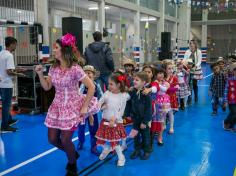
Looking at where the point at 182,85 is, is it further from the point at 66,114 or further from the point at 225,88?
the point at 66,114

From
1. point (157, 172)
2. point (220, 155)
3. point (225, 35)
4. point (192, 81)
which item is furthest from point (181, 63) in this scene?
point (225, 35)

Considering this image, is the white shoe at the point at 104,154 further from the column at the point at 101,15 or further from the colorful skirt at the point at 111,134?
the column at the point at 101,15

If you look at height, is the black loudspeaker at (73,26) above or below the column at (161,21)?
below

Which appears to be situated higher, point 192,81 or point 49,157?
point 192,81

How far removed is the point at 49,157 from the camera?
159 inches

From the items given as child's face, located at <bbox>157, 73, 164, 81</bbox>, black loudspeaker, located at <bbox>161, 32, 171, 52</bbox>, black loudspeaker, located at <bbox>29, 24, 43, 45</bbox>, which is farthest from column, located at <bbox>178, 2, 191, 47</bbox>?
child's face, located at <bbox>157, 73, 164, 81</bbox>

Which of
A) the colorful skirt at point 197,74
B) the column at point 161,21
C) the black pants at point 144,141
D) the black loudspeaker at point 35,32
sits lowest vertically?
the black pants at point 144,141

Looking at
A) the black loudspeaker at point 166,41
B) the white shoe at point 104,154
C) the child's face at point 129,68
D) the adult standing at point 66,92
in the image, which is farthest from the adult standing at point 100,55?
the black loudspeaker at point 166,41

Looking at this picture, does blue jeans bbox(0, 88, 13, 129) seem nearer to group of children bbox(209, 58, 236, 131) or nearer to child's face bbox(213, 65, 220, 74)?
group of children bbox(209, 58, 236, 131)

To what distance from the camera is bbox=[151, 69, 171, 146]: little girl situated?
170 inches

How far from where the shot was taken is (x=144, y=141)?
402 centimetres

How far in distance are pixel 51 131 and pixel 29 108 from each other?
394 centimetres

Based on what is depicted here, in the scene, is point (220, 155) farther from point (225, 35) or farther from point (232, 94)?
point (225, 35)

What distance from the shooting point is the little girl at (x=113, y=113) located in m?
3.62
